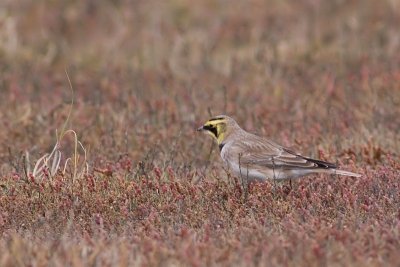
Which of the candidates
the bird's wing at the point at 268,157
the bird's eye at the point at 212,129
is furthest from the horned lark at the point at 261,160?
the bird's eye at the point at 212,129

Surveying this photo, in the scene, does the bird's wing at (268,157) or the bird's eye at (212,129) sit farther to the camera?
the bird's eye at (212,129)

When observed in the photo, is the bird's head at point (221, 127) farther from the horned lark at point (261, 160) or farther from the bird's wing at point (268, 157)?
the bird's wing at point (268, 157)

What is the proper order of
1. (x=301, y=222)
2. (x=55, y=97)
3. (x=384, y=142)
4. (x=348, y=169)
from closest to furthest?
(x=301, y=222)
(x=348, y=169)
(x=384, y=142)
(x=55, y=97)

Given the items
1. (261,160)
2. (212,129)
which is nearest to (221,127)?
(212,129)

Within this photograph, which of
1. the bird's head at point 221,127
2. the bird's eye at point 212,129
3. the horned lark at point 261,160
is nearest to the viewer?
the horned lark at point 261,160

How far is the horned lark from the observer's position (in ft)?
29.3

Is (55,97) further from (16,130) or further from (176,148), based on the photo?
(176,148)

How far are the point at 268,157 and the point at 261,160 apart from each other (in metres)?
0.07

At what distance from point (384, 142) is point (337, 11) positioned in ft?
22.6

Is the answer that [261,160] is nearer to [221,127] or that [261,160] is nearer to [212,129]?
[221,127]

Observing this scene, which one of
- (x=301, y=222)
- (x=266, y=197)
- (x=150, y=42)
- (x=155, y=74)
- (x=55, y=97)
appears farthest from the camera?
(x=150, y=42)

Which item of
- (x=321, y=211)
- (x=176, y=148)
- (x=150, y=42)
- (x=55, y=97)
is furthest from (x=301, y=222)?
(x=150, y=42)

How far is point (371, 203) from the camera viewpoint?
788 centimetres

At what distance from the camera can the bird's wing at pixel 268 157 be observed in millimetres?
8953
